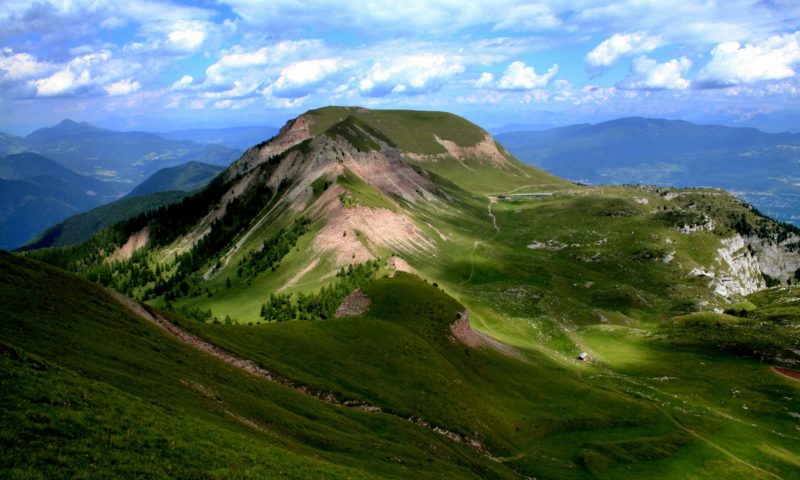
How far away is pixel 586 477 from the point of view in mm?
74625

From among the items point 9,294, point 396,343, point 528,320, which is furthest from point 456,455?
point 528,320

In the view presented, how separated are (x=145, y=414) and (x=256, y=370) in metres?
34.2

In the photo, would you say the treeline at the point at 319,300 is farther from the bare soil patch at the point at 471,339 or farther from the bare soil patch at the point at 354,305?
the bare soil patch at the point at 471,339

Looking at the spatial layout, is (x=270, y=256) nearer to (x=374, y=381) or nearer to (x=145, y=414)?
(x=374, y=381)

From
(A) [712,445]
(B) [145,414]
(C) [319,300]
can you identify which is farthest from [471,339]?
(B) [145,414]

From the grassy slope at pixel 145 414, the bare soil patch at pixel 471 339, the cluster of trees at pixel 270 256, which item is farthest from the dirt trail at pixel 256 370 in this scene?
the cluster of trees at pixel 270 256

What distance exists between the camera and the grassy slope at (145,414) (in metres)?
30.1

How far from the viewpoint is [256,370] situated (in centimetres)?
7062

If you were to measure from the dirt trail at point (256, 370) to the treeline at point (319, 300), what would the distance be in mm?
52595

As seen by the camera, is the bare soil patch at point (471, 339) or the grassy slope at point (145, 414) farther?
the bare soil patch at point (471, 339)

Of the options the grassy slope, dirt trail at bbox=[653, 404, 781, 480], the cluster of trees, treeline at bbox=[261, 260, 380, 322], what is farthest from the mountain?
the cluster of trees

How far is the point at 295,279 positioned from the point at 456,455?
108947 mm

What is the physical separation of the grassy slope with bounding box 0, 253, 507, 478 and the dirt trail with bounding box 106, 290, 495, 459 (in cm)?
338

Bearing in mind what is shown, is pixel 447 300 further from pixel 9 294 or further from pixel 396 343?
pixel 9 294
